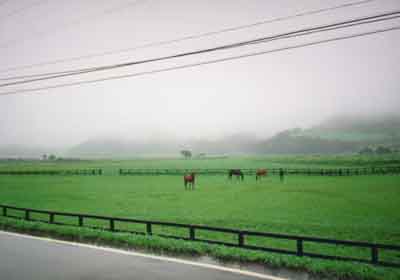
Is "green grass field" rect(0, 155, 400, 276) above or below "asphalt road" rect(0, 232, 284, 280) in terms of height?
below

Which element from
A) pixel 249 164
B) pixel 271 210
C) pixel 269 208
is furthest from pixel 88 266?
pixel 249 164

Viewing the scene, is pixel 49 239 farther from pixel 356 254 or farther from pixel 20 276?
pixel 356 254

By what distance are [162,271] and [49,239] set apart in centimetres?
576

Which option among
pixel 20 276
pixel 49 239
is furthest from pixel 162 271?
pixel 49 239

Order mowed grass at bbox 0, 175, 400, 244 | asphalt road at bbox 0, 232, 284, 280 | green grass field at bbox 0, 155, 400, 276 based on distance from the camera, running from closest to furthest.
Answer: asphalt road at bbox 0, 232, 284, 280, green grass field at bbox 0, 155, 400, 276, mowed grass at bbox 0, 175, 400, 244

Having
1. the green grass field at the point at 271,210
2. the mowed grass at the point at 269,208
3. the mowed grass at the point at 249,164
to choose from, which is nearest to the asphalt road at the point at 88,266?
the green grass field at the point at 271,210

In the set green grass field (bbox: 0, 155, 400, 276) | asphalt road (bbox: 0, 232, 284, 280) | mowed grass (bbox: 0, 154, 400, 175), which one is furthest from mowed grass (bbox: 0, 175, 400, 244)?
Answer: mowed grass (bbox: 0, 154, 400, 175)

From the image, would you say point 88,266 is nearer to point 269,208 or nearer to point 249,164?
point 269,208

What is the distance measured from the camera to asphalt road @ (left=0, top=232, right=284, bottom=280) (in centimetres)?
785

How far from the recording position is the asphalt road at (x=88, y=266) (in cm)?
785

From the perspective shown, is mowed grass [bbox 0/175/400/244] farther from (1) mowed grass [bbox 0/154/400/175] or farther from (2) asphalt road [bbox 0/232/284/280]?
(1) mowed grass [bbox 0/154/400/175]

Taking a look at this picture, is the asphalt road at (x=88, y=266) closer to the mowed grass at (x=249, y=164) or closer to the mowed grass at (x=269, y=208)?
the mowed grass at (x=269, y=208)

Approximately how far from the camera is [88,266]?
8602 millimetres

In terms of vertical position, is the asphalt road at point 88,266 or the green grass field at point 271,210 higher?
the asphalt road at point 88,266
